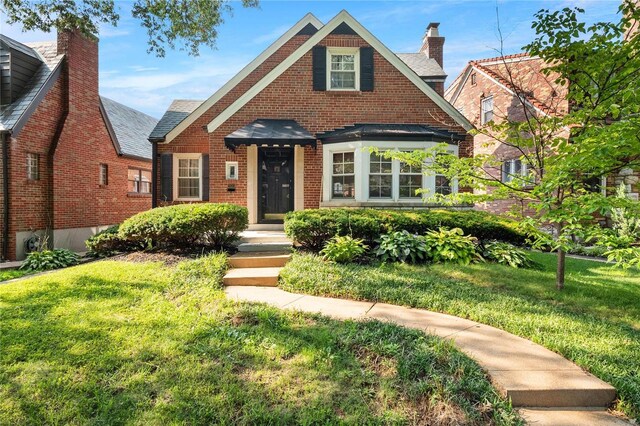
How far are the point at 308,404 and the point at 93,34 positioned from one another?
34.2ft

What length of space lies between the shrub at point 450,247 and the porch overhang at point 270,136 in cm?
455

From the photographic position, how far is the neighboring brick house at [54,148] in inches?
425

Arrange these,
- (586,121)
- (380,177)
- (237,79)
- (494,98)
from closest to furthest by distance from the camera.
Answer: (586,121) < (380,177) < (237,79) < (494,98)

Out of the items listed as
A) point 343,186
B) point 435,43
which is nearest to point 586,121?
point 343,186

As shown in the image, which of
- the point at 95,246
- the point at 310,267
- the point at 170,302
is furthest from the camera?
the point at 95,246

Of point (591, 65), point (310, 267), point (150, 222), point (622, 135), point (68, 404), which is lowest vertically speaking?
point (68, 404)

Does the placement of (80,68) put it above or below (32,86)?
above

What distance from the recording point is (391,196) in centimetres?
1012

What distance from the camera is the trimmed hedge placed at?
6.96m

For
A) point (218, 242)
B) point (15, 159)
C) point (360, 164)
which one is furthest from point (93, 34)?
point (360, 164)

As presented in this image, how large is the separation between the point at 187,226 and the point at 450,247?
5515mm

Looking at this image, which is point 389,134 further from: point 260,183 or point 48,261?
point 48,261

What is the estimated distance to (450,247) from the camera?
22.2 ft

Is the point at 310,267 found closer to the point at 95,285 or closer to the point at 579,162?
the point at 95,285
